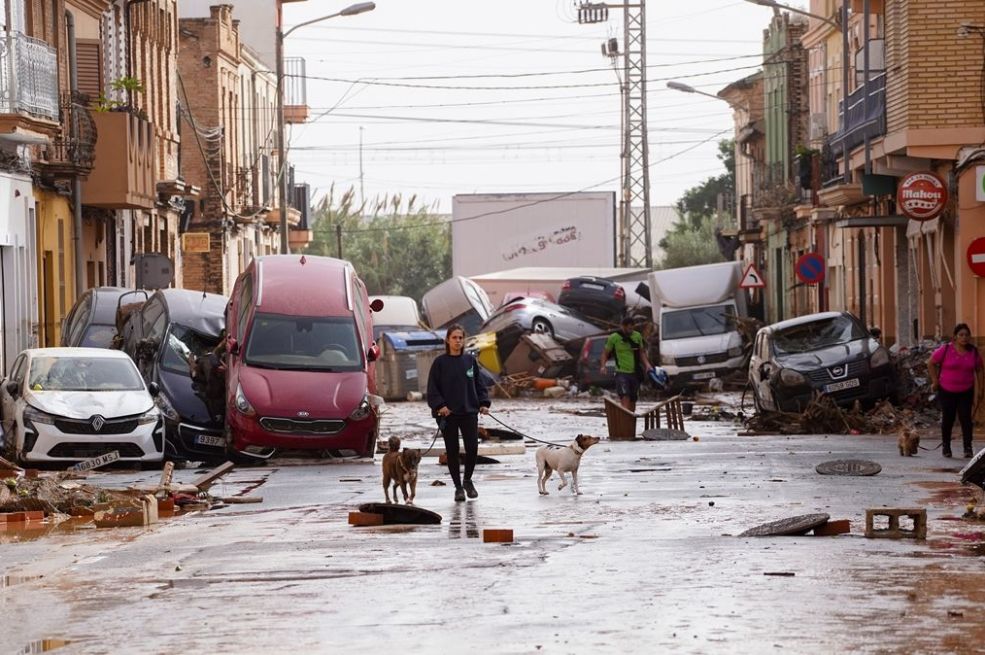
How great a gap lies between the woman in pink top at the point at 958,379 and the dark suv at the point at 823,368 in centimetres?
691

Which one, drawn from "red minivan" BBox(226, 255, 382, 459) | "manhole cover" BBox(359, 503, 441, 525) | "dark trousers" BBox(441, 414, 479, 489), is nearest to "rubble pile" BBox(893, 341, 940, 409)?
"red minivan" BBox(226, 255, 382, 459)

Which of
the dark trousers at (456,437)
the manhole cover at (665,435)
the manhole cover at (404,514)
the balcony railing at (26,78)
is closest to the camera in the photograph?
the manhole cover at (404,514)

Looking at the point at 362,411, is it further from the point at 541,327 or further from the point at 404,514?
the point at 541,327

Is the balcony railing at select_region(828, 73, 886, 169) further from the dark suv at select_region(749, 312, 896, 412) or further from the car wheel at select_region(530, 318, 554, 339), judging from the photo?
the car wheel at select_region(530, 318, 554, 339)

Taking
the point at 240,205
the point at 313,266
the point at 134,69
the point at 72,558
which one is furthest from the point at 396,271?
the point at 72,558

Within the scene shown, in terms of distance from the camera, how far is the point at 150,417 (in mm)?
24734

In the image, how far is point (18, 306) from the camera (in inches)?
1443

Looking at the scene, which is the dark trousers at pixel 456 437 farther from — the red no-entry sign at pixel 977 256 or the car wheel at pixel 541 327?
the car wheel at pixel 541 327

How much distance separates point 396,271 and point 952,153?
86678 mm

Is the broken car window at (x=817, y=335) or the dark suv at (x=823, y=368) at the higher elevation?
the broken car window at (x=817, y=335)

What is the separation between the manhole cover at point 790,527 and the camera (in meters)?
14.8

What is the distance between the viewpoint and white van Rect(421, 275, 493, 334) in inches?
2283

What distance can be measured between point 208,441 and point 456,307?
32653mm

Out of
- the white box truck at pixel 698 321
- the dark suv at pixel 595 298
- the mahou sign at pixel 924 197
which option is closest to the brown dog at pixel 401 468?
the mahou sign at pixel 924 197
